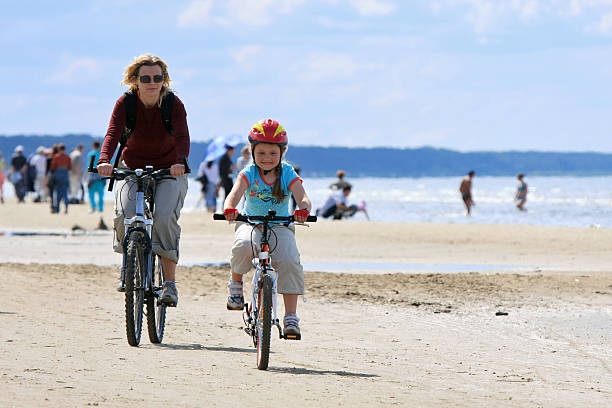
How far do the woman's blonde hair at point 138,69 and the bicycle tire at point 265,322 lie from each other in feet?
5.74

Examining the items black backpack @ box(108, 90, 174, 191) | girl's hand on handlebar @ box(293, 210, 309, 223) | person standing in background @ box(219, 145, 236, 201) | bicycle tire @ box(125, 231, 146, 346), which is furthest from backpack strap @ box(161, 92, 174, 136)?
person standing in background @ box(219, 145, 236, 201)

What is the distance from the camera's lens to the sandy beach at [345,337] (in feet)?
19.1

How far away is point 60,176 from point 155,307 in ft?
61.8

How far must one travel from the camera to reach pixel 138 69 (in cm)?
750

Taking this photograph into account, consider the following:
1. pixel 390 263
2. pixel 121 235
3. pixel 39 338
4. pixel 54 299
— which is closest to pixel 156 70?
pixel 121 235

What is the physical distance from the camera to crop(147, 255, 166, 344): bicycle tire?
24.3 feet

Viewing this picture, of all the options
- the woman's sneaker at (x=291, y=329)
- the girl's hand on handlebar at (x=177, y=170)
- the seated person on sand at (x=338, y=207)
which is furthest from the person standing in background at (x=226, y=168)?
the woman's sneaker at (x=291, y=329)

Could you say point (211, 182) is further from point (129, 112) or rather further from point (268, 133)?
point (268, 133)

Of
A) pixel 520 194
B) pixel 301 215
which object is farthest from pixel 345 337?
pixel 520 194

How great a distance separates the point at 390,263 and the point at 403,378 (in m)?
9.16

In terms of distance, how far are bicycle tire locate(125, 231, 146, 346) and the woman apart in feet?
0.65

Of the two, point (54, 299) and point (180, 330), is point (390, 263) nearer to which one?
point (54, 299)

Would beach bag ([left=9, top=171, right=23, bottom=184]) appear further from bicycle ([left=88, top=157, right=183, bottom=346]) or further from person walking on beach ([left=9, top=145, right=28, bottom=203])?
bicycle ([left=88, top=157, right=183, bottom=346])

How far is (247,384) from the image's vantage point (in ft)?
19.7
